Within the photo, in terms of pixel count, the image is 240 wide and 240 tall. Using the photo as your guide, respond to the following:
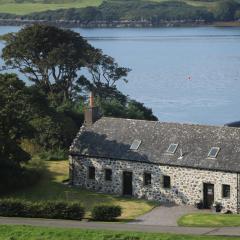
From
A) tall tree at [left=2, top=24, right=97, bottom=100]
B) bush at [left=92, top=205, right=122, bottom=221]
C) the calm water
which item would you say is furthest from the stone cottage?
the calm water

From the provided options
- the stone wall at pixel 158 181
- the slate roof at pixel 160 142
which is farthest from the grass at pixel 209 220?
the slate roof at pixel 160 142

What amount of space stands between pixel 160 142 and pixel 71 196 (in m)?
6.65

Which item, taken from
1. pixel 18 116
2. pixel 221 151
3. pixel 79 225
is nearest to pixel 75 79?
pixel 18 116

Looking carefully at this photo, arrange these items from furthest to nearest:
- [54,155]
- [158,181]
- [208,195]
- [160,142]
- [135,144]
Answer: [54,155]
[135,144]
[160,142]
[158,181]
[208,195]

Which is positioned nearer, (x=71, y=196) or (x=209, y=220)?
(x=209, y=220)

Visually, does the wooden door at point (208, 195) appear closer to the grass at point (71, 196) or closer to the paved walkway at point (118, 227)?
the grass at point (71, 196)

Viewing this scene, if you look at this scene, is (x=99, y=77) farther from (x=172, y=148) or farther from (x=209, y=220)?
(x=209, y=220)

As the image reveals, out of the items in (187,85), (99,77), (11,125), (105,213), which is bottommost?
(187,85)

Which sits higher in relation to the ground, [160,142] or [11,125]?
[11,125]

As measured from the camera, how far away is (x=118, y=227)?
117 ft

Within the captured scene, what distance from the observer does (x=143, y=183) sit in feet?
159

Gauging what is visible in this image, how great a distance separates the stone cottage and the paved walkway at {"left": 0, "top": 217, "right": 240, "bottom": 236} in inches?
388

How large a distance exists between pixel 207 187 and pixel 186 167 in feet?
5.78

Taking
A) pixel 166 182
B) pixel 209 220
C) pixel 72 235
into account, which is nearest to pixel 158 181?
pixel 166 182
